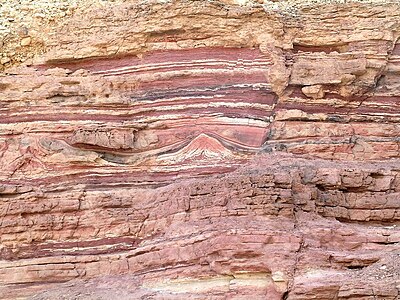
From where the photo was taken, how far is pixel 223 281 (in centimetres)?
977

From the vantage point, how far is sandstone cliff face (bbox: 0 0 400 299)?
33.0 ft

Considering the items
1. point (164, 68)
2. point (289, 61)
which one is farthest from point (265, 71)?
point (164, 68)

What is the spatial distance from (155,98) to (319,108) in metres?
3.35

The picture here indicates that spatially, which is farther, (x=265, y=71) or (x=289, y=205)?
(x=265, y=71)

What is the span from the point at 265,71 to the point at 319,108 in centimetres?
133

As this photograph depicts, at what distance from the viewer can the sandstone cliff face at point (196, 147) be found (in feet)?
33.0

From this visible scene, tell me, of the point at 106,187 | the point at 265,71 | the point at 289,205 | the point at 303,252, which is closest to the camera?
the point at 303,252

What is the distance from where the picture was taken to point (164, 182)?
1162cm

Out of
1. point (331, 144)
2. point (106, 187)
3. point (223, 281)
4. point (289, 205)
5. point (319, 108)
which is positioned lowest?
point (223, 281)

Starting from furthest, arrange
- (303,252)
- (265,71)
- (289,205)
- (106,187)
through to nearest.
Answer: (265,71)
(106,187)
(289,205)
(303,252)

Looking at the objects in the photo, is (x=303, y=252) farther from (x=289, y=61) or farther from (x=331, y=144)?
(x=289, y=61)

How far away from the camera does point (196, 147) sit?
11859 millimetres

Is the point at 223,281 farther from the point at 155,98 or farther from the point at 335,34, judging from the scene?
the point at 335,34

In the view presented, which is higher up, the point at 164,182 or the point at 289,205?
the point at 164,182
